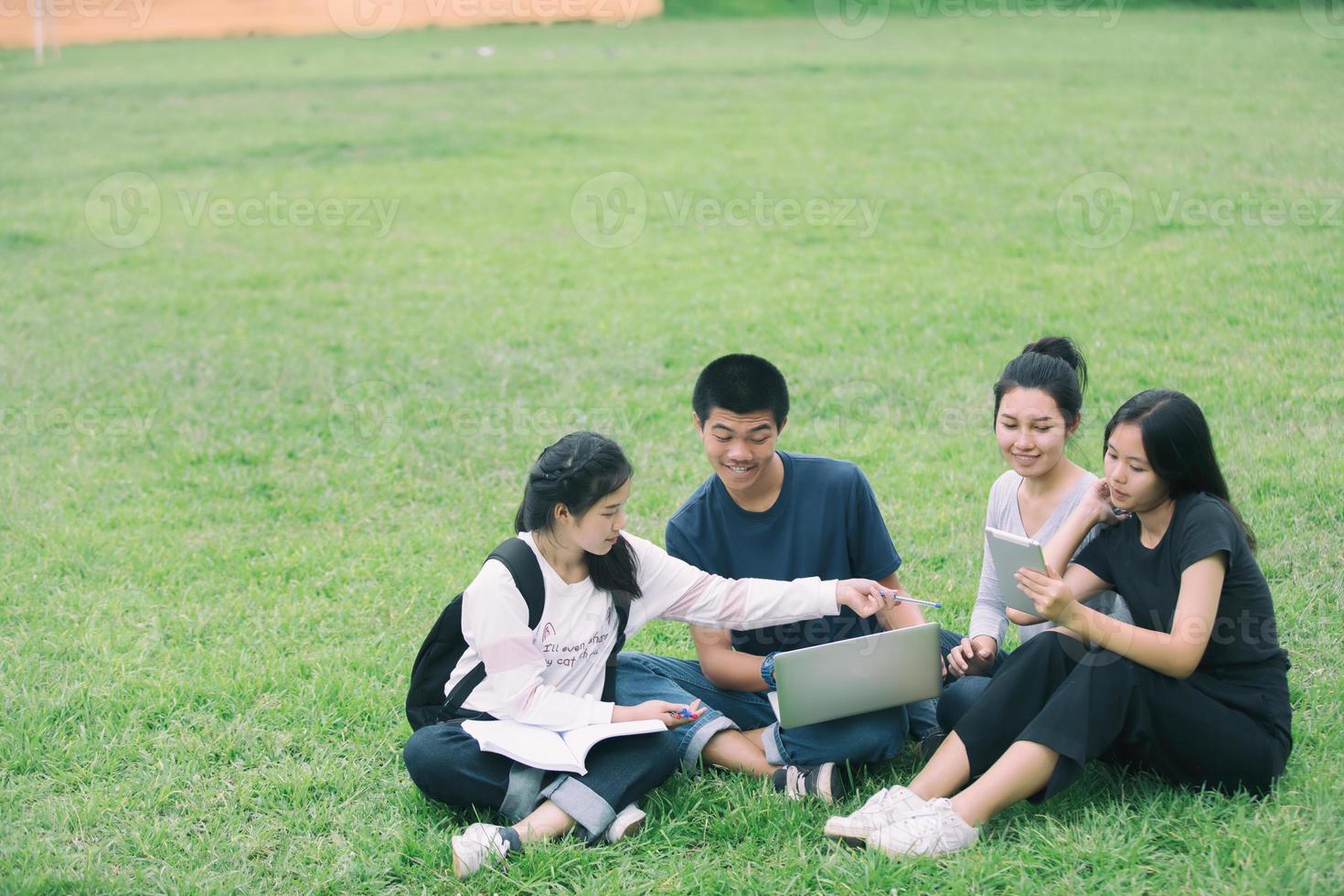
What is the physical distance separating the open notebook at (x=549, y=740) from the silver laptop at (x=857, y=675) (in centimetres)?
36

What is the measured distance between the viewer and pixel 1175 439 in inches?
125

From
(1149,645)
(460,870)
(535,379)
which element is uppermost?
(535,379)

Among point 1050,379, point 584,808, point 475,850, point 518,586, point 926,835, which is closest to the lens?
point 926,835

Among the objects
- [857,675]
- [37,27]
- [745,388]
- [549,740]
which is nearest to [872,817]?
[857,675]

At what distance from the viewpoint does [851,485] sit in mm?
3660

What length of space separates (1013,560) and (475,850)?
1511 millimetres

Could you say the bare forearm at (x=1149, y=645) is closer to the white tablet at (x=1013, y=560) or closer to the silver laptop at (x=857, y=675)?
the white tablet at (x=1013, y=560)

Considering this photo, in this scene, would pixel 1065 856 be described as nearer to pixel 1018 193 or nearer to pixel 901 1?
pixel 1018 193

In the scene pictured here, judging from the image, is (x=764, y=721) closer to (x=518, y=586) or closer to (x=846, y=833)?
(x=846, y=833)

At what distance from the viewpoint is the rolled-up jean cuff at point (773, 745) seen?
3.48 meters

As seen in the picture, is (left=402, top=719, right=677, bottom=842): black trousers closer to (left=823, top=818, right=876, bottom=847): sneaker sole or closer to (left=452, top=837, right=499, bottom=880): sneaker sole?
(left=452, top=837, right=499, bottom=880): sneaker sole

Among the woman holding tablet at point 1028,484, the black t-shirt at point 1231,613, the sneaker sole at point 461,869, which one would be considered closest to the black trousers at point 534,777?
the sneaker sole at point 461,869

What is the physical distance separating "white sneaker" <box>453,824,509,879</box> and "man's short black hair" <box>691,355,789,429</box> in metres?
1.25

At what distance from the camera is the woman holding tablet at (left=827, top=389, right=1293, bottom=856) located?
10.0ft
